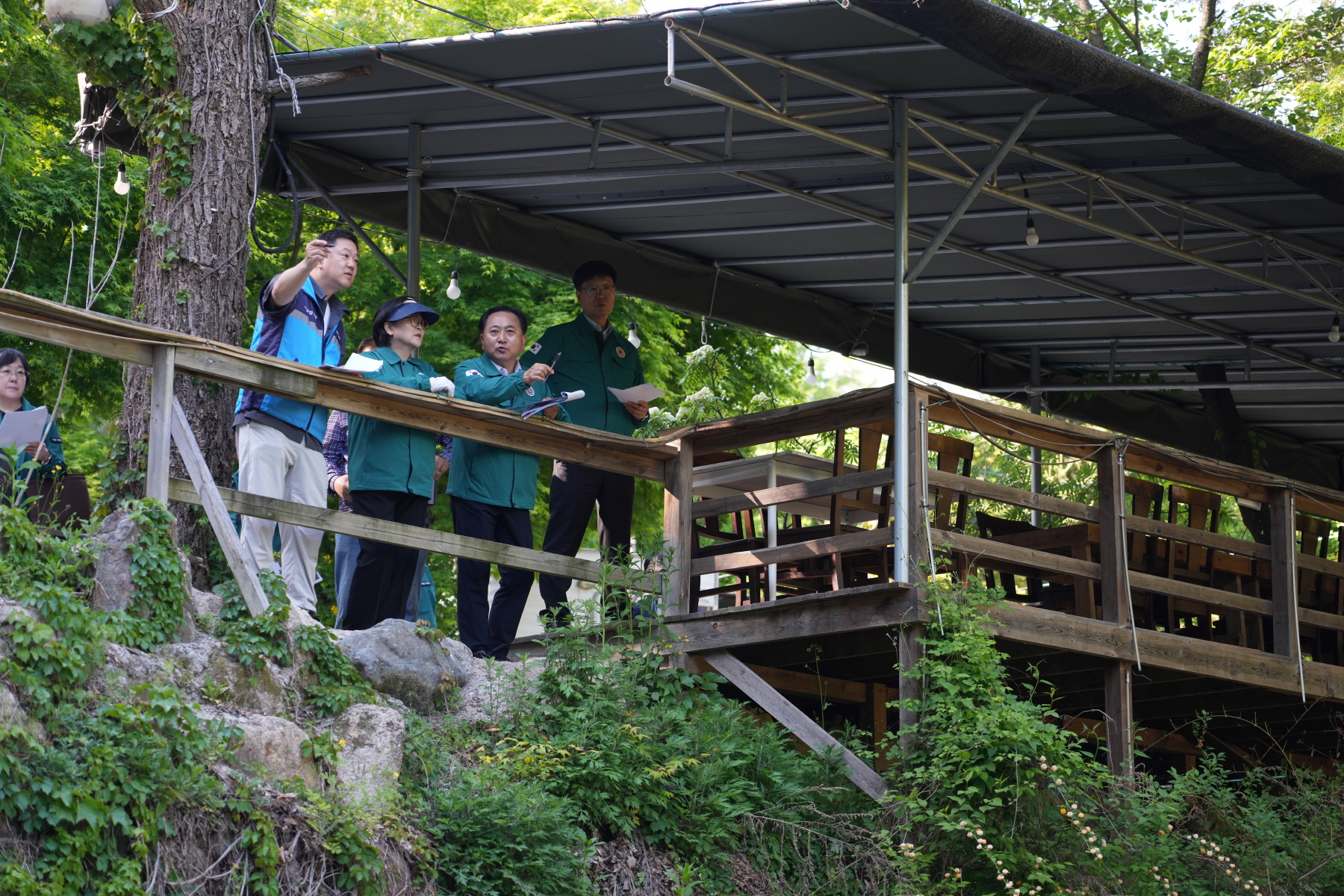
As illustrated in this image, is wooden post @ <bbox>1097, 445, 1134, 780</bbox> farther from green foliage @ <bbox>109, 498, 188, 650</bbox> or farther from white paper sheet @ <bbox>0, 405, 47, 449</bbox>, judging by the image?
white paper sheet @ <bbox>0, 405, 47, 449</bbox>

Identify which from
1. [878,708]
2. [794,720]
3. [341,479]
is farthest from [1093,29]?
[341,479]

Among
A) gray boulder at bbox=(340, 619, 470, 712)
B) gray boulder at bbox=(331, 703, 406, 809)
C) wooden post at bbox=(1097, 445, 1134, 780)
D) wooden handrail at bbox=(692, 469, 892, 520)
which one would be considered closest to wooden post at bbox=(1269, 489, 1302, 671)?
wooden post at bbox=(1097, 445, 1134, 780)

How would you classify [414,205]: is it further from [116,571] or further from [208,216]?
[116,571]

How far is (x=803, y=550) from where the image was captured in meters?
8.21

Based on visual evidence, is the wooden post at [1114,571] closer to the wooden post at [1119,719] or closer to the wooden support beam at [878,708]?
the wooden post at [1119,719]

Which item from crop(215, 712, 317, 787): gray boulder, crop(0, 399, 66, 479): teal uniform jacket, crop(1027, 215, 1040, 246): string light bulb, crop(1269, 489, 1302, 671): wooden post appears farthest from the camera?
crop(1027, 215, 1040, 246): string light bulb

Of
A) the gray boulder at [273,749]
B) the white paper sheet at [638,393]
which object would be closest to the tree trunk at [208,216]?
the white paper sheet at [638,393]

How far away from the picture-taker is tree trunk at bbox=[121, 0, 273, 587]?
27.5 ft

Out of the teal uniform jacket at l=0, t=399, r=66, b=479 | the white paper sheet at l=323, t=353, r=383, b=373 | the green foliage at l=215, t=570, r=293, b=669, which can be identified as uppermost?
the white paper sheet at l=323, t=353, r=383, b=373

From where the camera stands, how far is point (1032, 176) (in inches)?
383

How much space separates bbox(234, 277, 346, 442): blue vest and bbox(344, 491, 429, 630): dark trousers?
1.38ft

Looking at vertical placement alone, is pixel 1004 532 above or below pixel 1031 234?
below

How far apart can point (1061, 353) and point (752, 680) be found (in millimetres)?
6620

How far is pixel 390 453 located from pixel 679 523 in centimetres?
180
